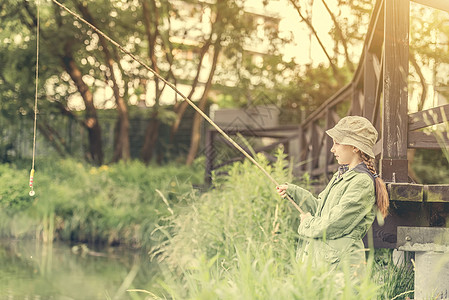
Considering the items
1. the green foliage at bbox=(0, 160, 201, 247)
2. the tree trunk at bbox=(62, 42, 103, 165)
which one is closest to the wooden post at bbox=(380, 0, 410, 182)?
the green foliage at bbox=(0, 160, 201, 247)

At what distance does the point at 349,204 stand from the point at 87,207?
7281 mm

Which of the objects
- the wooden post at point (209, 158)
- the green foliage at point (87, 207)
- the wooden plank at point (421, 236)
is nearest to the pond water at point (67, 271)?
the green foliage at point (87, 207)

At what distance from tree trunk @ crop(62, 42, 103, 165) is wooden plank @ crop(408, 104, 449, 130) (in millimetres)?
10360

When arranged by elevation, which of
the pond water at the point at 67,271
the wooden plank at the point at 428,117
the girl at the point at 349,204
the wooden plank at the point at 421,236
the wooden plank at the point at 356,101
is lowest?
the pond water at the point at 67,271

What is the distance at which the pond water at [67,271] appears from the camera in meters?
7.00

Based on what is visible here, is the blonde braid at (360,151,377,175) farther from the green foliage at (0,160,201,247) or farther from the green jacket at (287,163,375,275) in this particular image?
the green foliage at (0,160,201,247)

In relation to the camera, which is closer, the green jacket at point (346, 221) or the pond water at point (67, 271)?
the green jacket at point (346, 221)

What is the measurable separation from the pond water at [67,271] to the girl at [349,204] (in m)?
3.16

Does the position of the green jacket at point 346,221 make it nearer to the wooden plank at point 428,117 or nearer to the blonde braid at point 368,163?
the blonde braid at point 368,163

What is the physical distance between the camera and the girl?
132 inches

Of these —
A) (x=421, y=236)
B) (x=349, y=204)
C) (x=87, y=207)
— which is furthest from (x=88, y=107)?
(x=349, y=204)

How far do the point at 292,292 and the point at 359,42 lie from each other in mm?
8691

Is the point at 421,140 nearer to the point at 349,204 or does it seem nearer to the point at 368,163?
the point at 368,163

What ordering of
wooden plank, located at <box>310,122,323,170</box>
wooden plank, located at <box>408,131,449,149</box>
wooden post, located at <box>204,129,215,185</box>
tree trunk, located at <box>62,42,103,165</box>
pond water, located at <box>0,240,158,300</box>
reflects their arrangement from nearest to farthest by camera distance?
wooden plank, located at <box>408,131,449,149</box> < pond water, located at <box>0,240,158,300</box> < wooden plank, located at <box>310,122,323,170</box> < wooden post, located at <box>204,129,215,185</box> < tree trunk, located at <box>62,42,103,165</box>
